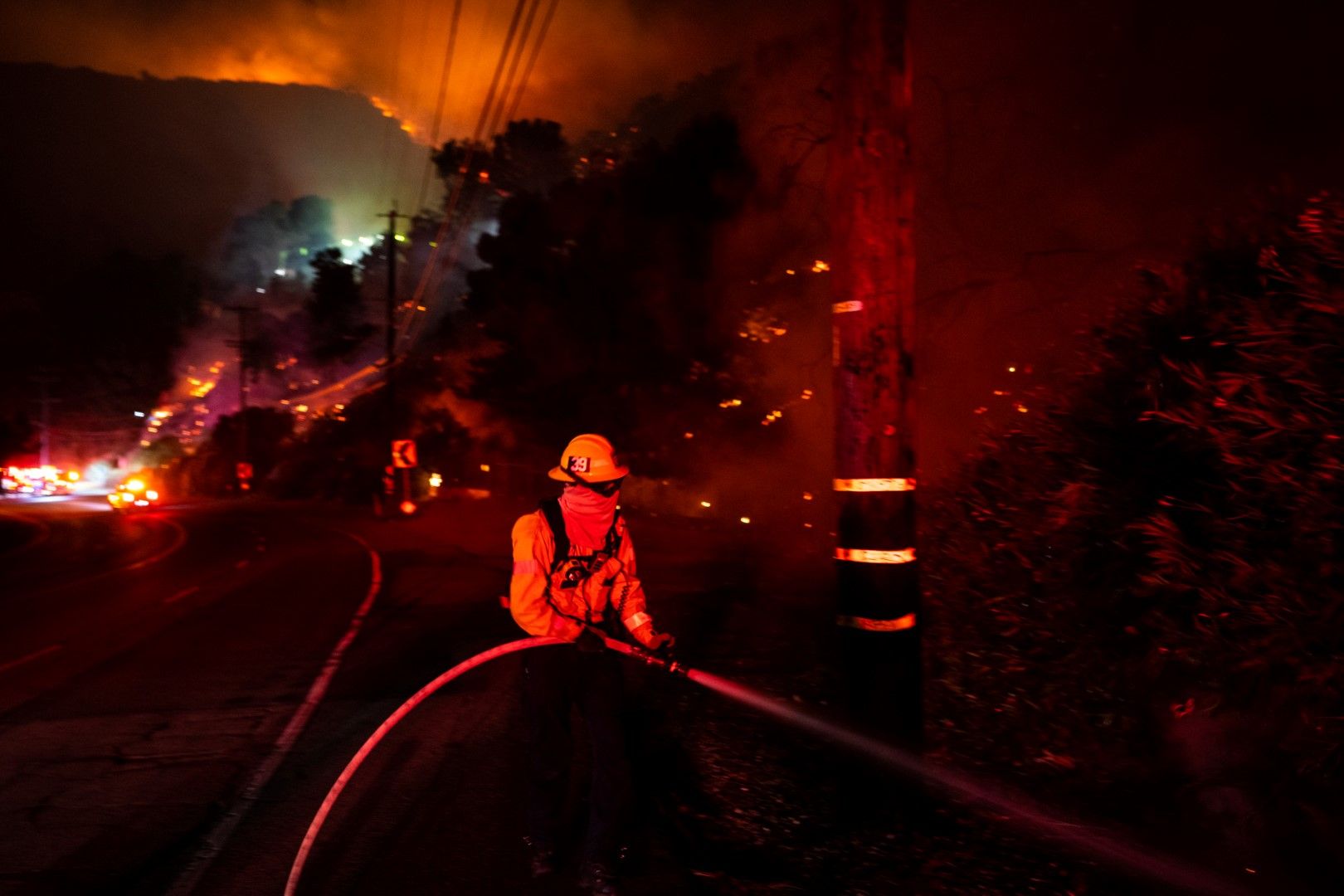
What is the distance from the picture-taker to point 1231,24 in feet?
30.5

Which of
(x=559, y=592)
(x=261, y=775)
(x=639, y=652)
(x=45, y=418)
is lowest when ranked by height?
(x=261, y=775)

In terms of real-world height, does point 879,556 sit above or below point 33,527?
above

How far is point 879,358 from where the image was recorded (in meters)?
4.77

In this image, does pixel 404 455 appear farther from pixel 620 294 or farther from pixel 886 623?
pixel 886 623

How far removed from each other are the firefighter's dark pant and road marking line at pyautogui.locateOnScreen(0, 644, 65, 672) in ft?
24.3

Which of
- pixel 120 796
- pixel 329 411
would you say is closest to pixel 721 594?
pixel 120 796

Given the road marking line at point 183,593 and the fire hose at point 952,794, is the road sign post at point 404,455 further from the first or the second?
the fire hose at point 952,794

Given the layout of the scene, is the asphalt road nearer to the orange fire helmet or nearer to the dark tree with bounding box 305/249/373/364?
the orange fire helmet

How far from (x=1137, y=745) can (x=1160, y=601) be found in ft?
3.38

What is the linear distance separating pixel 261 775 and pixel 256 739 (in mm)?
861

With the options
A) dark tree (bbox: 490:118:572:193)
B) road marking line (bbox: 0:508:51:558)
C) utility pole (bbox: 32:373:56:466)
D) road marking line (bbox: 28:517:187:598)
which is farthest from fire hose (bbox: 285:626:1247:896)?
utility pole (bbox: 32:373:56:466)

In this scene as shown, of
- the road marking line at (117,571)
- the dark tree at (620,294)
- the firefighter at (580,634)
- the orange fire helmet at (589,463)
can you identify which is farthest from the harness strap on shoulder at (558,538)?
the dark tree at (620,294)

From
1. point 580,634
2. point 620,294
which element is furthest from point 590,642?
point 620,294

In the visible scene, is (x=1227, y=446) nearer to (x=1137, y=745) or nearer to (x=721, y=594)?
(x=1137, y=745)
